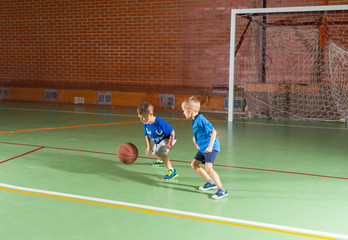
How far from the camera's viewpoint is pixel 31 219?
17.2ft

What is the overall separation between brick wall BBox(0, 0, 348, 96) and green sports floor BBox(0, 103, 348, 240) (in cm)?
634

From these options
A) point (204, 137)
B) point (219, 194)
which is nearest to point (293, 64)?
point (204, 137)

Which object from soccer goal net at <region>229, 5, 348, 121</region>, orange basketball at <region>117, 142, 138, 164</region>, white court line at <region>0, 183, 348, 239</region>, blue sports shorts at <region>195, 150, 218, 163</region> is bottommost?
white court line at <region>0, 183, 348, 239</region>

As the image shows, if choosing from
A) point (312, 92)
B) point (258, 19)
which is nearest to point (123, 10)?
point (258, 19)

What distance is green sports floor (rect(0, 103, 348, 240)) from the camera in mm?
4945

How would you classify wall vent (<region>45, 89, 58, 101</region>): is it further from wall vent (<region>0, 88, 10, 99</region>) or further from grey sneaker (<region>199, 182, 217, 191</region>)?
grey sneaker (<region>199, 182, 217, 191</region>)

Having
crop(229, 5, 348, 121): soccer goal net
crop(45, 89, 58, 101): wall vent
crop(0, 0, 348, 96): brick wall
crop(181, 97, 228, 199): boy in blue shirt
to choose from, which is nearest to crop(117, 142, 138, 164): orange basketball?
crop(181, 97, 228, 199): boy in blue shirt

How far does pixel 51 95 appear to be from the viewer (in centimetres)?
2014

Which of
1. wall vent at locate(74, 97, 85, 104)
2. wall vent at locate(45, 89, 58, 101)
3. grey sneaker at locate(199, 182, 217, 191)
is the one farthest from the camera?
wall vent at locate(45, 89, 58, 101)

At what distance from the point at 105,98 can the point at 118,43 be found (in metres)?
2.36

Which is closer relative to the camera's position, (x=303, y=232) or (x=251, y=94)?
(x=303, y=232)

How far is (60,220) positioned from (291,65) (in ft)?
40.7

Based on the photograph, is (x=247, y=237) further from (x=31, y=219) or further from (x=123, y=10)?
(x=123, y=10)

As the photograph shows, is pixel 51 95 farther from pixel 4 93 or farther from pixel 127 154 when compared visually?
pixel 127 154
